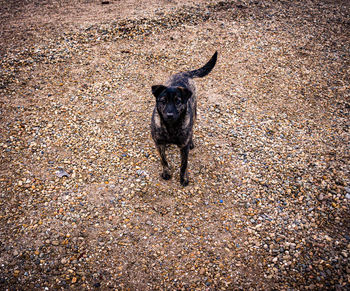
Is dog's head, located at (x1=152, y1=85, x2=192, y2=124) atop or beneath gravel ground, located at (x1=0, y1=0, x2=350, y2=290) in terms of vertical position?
atop

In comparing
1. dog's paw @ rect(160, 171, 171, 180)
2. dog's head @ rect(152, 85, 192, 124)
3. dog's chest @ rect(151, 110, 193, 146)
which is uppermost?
dog's head @ rect(152, 85, 192, 124)

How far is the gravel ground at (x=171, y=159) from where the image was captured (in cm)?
435

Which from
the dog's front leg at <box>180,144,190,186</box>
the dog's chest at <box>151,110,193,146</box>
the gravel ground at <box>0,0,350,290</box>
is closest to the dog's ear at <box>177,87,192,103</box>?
the dog's chest at <box>151,110,193,146</box>

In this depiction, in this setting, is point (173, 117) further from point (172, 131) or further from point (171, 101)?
point (172, 131)

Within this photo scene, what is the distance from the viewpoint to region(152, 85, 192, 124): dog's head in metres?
4.02

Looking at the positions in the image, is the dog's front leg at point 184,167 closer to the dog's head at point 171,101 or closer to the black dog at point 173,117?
the black dog at point 173,117

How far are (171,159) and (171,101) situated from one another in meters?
2.41

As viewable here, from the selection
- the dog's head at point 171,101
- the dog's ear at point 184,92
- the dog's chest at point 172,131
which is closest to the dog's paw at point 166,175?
the dog's chest at point 172,131

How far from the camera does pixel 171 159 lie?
20.2ft

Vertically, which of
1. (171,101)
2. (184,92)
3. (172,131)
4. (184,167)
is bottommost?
(184,167)

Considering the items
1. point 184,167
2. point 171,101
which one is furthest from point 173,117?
point 184,167

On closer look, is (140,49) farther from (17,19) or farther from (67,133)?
(17,19)

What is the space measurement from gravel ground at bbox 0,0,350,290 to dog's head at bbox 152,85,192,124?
2182 millimetres

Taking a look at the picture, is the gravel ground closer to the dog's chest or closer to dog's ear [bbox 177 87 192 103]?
the dog's chest
